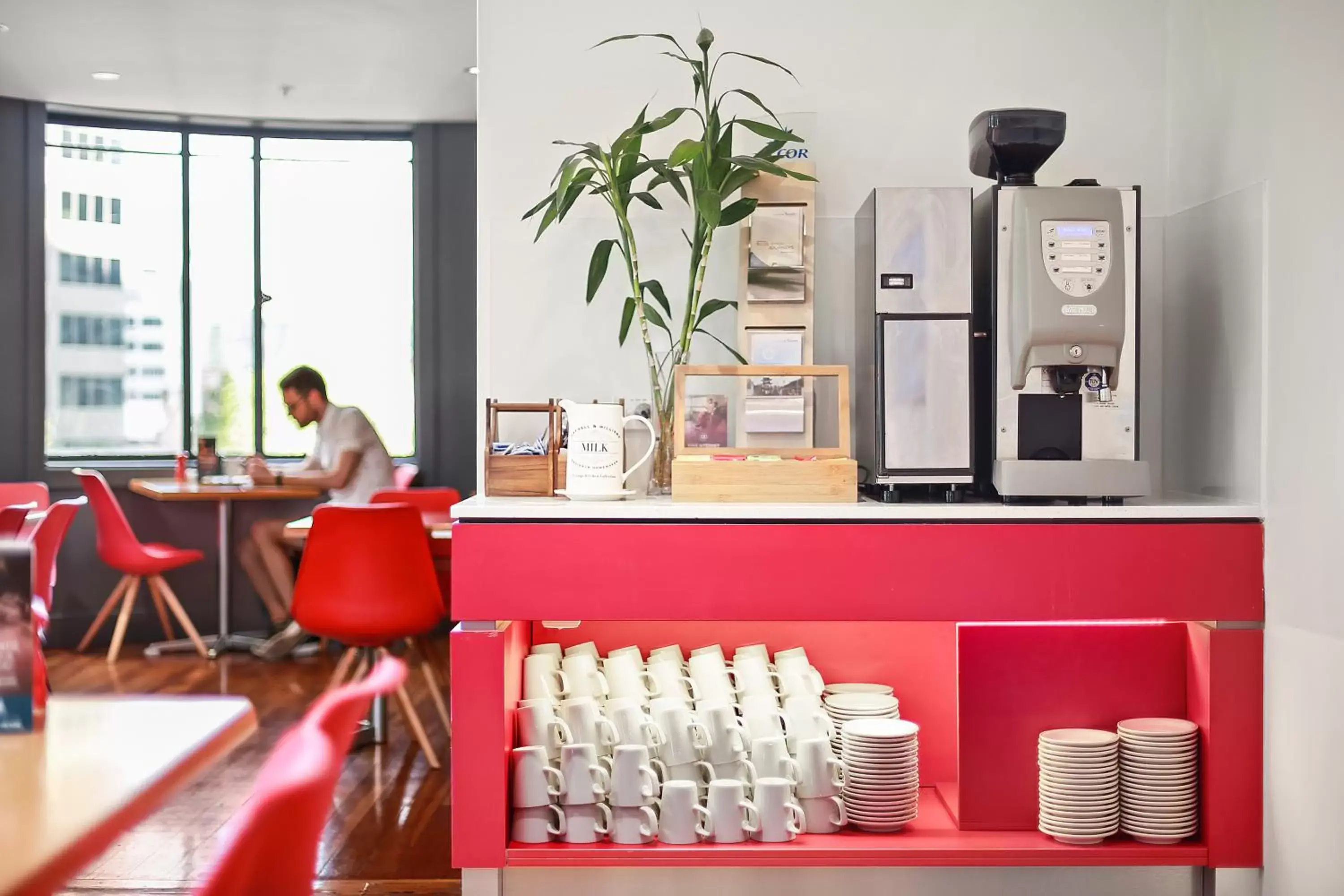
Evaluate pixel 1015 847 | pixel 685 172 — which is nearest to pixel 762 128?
pixel 685 172

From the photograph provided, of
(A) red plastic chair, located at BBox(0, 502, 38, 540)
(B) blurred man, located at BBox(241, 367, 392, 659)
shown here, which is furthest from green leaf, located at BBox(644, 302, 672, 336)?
(B) blurred man, located at BBox(241, 367, 392, 659)

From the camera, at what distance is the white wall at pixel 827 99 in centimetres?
274

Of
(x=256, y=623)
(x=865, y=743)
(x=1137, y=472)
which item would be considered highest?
(x=1137, y=472)

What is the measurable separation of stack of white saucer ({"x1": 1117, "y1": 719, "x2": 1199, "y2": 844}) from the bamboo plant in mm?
1141

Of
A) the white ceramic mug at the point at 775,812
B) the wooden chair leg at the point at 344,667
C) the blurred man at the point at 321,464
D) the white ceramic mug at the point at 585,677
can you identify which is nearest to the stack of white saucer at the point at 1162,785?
the white ceramic mug at the point at 775,812

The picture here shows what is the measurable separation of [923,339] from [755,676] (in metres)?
0.81

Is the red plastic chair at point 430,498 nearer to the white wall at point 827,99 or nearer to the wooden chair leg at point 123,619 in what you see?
the wooden chair leg at point 123,619

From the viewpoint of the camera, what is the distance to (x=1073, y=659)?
2.40m

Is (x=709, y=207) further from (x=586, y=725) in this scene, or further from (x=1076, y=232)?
(x=586, y=725)

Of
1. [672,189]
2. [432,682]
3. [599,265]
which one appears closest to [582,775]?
[599,265]

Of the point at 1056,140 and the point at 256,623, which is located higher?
the point at 1056,140

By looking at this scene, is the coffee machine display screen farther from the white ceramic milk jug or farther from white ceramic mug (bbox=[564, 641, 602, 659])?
white ceramic mug (bbox=[564, 641, 602, 659])

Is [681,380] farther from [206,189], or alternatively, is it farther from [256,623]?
[206,189]

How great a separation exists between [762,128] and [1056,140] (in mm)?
600
